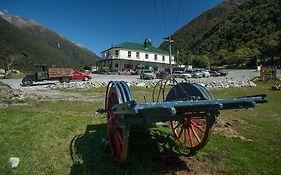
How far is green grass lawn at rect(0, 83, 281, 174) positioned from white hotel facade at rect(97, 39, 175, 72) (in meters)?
60.3

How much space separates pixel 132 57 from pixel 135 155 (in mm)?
68085

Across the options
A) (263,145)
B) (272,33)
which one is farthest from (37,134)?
(272,33)

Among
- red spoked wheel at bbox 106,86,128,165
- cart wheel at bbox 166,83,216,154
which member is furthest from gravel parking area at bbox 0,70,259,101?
red spoked wheel at bbox 106,86,128,165

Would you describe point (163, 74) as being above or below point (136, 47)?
below

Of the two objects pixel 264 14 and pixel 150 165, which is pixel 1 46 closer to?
pixel 264 14

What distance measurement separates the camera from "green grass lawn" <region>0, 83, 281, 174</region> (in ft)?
23.2

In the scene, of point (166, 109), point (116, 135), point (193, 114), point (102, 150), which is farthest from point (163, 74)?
point (166, 109)

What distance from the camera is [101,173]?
6805 millimetres

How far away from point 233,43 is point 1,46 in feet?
440

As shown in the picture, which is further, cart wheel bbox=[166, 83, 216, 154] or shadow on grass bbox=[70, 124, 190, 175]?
shadow on grass bbox=[70, 124, 190, 175]

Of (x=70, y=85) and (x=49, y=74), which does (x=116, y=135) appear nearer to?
(x=70, y=85)

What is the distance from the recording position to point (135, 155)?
760cm

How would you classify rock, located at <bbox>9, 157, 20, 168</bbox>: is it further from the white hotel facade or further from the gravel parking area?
the white hotel facade

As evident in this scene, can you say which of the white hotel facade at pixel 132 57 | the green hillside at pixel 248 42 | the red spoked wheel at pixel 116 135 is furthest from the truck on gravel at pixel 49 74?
the green hillside at pixel 248 42
